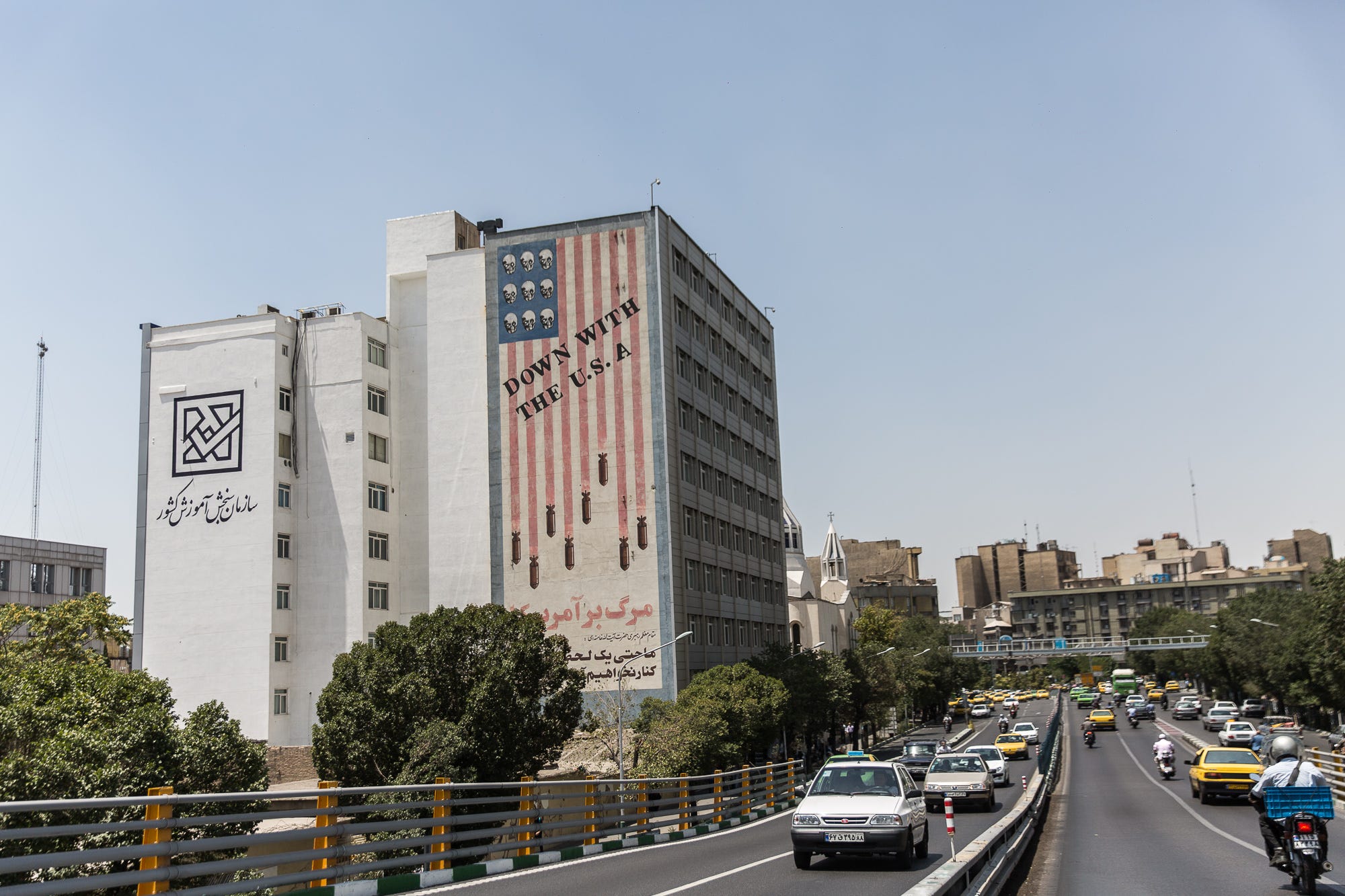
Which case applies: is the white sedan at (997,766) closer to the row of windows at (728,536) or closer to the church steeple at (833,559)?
the row of windows at (728,536)

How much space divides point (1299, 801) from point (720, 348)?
6448 centimetres

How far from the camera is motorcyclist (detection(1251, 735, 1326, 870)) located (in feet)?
43.9

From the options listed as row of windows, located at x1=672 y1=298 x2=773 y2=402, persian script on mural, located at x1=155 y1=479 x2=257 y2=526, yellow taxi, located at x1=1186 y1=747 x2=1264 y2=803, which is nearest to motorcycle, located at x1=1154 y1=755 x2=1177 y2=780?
yellow taxi, located at x1=1186 y1=747 x2=1264 y2=803

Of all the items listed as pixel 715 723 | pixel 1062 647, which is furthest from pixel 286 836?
pixel 1062 647

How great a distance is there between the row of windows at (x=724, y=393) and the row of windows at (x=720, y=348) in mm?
1585

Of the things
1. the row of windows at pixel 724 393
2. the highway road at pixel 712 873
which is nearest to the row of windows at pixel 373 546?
the row of windows at pixel 724 393

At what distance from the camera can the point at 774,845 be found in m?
21.7

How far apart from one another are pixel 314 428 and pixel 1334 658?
5418 cm

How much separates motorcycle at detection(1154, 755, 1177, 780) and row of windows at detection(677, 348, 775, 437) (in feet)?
110

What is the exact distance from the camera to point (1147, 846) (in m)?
21.2

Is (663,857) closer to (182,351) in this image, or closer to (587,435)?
(587,435)

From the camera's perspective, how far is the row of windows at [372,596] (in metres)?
64.6

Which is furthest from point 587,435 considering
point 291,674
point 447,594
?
point 291,674

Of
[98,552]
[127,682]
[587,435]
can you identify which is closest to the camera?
[127,682]
